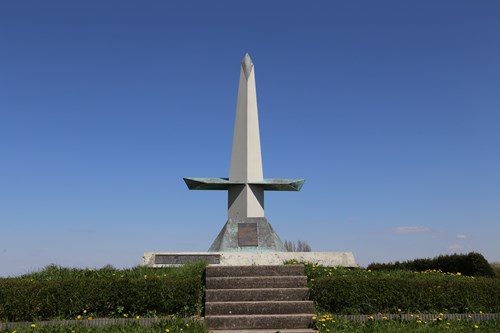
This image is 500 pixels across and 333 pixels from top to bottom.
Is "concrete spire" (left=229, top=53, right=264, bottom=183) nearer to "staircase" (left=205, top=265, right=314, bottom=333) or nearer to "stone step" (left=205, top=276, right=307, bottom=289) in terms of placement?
"staircase" (left=205, top=265, right=314, bottom=333)

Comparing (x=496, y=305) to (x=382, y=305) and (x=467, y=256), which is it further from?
A: (x=467, y=256)

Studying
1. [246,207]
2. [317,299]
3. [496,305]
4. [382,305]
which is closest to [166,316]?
[317,299]

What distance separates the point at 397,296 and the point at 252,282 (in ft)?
9.95

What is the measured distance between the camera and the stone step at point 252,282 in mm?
9953

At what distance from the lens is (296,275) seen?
10.5 metres

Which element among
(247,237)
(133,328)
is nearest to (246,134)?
(247,237)

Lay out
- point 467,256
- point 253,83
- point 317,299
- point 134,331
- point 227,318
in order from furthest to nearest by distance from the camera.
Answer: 1. point 253,83
2. point 467,256
3. point 317,299
4. point 227,318
5. point 134,331

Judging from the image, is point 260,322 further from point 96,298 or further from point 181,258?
point 181,258

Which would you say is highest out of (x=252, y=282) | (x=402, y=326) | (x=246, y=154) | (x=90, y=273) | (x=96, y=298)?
(x=246, y=154)

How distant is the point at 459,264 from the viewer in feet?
49.3

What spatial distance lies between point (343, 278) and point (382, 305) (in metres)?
0.92

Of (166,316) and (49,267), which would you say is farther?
(49,267)

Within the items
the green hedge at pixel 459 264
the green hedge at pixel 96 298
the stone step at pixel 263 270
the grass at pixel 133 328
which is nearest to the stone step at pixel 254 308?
the green hedge at pixel 96 298

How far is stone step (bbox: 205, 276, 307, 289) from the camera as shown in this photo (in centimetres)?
995
